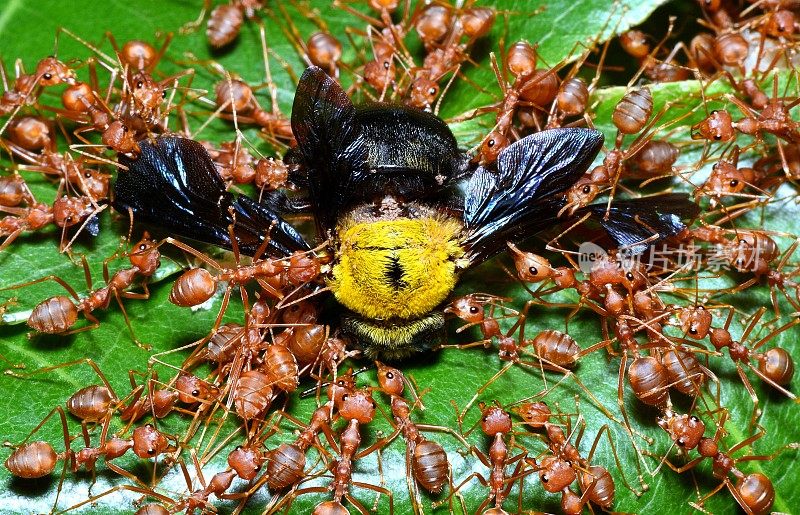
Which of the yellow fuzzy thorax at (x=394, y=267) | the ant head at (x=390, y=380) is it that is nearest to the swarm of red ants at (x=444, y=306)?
the ant head at (x=390, y=380)

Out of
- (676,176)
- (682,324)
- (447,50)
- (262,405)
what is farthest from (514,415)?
(447,50)

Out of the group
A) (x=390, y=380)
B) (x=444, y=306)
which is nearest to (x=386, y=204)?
(x=444, y=306)

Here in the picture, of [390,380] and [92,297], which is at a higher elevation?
[92,297]

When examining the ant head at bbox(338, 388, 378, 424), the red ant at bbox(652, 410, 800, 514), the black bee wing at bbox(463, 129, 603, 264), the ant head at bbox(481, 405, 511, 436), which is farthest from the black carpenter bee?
the red ant at bbox(652, 410, 800, 514)

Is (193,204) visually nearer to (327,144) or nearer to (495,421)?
(327,144)

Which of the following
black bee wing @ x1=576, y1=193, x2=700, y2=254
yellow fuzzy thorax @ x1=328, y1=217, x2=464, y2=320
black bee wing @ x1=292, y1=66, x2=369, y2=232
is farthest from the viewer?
black bee wing @ x1=576, y1=193, x2=700, y2=254

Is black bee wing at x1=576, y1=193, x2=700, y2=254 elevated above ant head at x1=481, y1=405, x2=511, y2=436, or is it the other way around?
black bee wing at x1=576, y1=193, x2=700, y2=254

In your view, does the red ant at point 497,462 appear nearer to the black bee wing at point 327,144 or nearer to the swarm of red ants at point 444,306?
the swarm of red ants at point 444,306

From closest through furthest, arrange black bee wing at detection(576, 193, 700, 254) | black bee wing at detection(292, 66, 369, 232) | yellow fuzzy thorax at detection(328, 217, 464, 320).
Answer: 1. yellow fuzzy thorax at detection(328, 217, 464, 320)
2. black bee wing at detection(292, 66, 369, 232)
3. black bee wing at detection(576, 193, 700, 254)

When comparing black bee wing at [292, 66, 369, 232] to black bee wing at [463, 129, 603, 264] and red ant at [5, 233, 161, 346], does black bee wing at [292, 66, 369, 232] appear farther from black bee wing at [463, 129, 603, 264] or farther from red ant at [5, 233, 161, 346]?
red ant at [5, 233, 161, 346]
